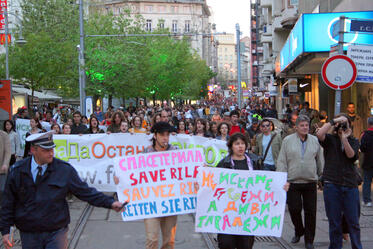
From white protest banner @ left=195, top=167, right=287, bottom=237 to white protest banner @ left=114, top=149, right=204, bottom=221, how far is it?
278 mm

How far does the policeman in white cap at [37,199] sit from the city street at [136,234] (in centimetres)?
333

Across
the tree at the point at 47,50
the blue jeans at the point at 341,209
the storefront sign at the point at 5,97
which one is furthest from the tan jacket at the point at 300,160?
the tree at the point at 47,50

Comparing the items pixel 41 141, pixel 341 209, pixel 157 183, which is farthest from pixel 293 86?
pixel 41 141

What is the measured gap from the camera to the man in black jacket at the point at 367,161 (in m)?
10.8

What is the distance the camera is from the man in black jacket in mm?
10836

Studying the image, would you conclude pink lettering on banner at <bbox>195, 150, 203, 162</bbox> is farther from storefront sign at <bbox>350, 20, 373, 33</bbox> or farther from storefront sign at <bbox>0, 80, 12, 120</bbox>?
storefront sign at <bbox>0, 80, 12, 120</bbox>

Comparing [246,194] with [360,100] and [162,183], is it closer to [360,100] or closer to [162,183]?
[162,183]

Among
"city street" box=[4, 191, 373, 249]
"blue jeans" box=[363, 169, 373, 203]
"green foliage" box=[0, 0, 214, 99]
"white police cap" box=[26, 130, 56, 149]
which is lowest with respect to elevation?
"city street" box=[4, 191, 373, 249]

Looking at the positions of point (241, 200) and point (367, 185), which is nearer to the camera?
point (241, 200)

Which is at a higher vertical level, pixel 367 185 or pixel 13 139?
pixel 13 139

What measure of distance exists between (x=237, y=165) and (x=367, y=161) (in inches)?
225

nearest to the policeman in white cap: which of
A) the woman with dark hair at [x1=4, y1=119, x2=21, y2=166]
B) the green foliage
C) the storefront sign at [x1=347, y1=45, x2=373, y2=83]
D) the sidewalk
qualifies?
the sidewalk

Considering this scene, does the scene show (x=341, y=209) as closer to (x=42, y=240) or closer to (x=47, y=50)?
(x=42, y=240)

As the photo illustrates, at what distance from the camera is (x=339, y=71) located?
8.50 m
